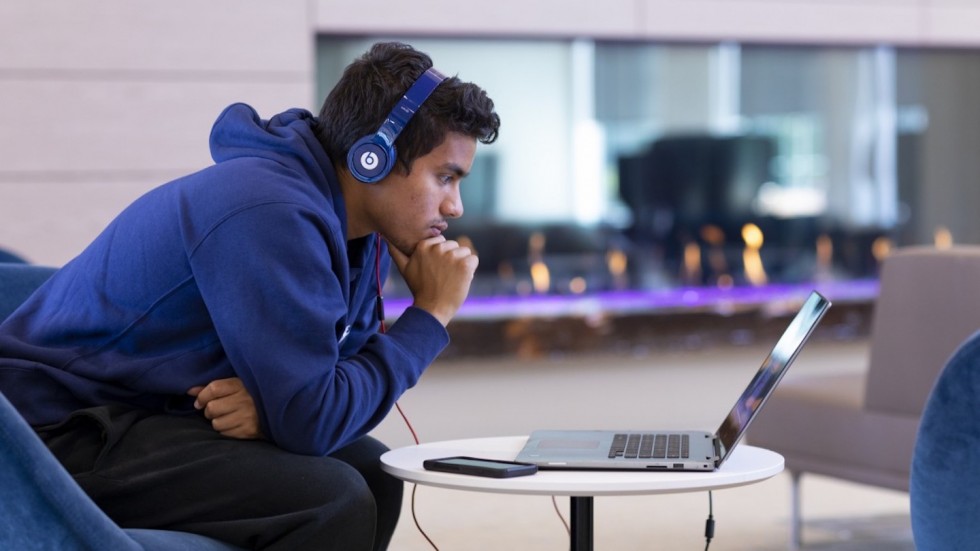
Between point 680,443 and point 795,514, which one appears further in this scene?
point 795,514

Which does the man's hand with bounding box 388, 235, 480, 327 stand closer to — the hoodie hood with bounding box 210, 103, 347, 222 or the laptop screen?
the hoodie hood with bounding box 210, 103, 347, 222

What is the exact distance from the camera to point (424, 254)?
195 cm

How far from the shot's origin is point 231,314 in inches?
64.5

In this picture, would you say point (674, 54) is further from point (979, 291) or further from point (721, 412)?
point (979, 291)

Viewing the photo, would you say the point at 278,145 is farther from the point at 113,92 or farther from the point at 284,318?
the point at 113,92

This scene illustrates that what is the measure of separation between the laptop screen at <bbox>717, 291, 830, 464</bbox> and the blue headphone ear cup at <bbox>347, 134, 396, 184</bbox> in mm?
574

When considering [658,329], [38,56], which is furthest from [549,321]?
[38,56]

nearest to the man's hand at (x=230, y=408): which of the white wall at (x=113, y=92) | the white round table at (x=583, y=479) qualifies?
the white round table at (x=583, y=479)

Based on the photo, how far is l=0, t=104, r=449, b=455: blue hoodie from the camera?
164 cm

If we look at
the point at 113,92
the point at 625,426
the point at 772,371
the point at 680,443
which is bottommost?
the point at 625,426

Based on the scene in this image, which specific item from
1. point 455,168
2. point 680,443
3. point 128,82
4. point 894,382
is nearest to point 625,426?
point 894,382

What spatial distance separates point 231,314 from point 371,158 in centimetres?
31

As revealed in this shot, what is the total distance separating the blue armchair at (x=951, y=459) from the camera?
1512 millimetres

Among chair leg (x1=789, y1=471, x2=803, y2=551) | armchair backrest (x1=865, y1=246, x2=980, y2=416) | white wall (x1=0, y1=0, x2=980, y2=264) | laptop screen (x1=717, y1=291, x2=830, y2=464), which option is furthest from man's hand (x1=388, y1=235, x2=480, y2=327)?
white wall (x1=0, y1=0, x2=980, y2=264)
